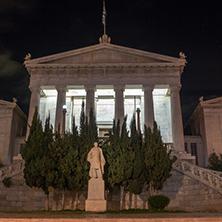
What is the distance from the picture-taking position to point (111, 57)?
38594 millimetres

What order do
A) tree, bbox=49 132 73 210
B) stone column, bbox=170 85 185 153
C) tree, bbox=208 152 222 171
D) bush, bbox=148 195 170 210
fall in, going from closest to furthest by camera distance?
1. bush, bbox=148 195 170 210
2. tree, bbox=49 132 73 210
3. tree, bbox=208 152 222 171
4. stone column, bbox=170 85 185 153

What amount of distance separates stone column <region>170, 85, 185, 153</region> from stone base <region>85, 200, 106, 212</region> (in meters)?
17.5

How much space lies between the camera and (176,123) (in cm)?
3606

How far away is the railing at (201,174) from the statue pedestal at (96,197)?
9166 millimetres

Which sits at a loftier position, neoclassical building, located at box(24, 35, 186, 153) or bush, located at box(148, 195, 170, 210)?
neoclassical building, located at box(24, 35, 186, 153)

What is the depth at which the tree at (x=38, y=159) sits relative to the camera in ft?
73.6

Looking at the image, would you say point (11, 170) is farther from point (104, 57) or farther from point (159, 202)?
point (104, 57)

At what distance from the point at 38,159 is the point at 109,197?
656 centimetres

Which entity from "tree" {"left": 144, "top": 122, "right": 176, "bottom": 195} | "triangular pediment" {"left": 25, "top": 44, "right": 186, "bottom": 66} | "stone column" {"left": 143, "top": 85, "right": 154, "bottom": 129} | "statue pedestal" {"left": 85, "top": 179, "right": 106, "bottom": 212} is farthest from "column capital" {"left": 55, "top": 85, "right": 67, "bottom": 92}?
"statue pedestal" {"left": 85, "top": 179, "right": 106, "bottom": 212}

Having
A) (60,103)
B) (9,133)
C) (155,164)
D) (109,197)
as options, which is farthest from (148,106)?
(9,133)

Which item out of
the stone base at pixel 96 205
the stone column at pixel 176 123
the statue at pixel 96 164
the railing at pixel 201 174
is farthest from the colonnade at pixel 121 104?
the stone base at pixel 96 205

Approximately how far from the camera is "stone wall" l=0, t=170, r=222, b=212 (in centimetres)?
2430

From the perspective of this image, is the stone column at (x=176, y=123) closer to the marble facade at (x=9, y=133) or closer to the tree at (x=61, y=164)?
the tree at (x=61, y=164)

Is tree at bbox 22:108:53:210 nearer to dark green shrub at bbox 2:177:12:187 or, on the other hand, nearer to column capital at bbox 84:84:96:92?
dark green shrub at bbox 2:177:12:187
